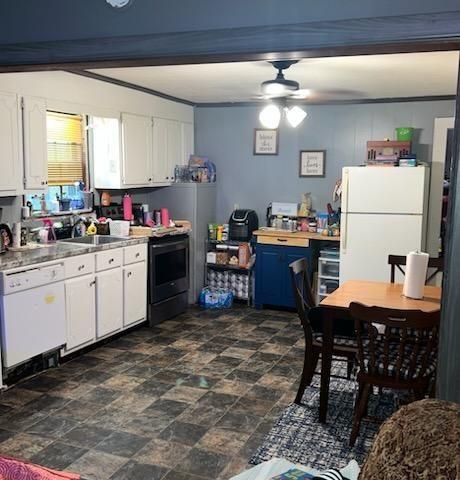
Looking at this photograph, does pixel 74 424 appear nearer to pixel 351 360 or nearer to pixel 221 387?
pixel 221 387

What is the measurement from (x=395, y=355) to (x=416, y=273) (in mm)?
538

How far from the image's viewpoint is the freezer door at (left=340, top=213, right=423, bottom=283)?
17.1 ft

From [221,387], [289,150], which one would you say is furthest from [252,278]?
[221,387]

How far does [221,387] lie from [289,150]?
3282mm

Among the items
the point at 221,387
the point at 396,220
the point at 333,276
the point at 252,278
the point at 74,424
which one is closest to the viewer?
the point at 74,424

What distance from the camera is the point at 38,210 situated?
4805 mm

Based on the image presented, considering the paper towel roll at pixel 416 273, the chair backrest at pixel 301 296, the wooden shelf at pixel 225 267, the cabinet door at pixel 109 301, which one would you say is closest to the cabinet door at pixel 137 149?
the cabinet door at pixel 109 301

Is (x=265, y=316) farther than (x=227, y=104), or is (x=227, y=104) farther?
(x=227, y=104)

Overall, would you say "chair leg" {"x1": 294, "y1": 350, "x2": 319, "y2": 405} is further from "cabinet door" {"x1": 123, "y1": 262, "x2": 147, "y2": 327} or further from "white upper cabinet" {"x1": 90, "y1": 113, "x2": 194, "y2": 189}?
"white upper cabinet" {"x1": 90, "y1": 113, "x2": 194, "y2": 189}

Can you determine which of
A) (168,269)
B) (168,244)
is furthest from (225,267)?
(168,244)

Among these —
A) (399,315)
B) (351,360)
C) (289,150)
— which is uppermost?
(289,150)

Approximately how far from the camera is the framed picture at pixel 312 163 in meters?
6.21

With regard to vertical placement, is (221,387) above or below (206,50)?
below

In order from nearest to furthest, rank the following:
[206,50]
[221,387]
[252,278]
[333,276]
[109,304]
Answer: [206,50] < [221,387] < [109,304] < [333,276] < [252,278]
